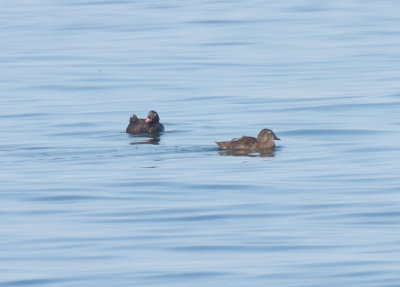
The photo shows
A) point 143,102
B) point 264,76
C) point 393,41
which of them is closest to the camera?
point 143,102

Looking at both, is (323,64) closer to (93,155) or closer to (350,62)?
(350,62)

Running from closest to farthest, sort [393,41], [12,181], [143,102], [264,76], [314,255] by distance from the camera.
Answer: [314,255] → [12,181] → [143,102] → [264,76] → [393,41]

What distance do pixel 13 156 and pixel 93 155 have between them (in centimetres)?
136

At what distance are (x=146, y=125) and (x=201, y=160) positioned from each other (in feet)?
10.9

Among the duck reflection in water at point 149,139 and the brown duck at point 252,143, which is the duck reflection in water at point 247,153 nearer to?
the brown duck at point 252,143

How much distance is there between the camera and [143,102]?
30.6 meters

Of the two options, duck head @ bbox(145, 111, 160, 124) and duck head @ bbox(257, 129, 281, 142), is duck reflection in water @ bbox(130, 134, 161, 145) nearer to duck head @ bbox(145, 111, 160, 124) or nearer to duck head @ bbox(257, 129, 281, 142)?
duck head @ bbox(145, 111, 160, 124)

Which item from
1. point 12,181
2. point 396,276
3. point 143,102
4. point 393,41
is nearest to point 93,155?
point 12,181

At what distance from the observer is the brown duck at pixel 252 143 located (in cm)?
2303

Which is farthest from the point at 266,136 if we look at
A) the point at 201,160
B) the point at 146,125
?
the point at 146,125

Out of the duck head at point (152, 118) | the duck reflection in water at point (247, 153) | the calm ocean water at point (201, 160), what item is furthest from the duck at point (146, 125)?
the duck reflection in water at point (247, 153)

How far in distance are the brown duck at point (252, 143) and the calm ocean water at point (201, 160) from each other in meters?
0.21

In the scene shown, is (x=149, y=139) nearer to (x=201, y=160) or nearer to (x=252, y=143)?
(x=252, y=143)

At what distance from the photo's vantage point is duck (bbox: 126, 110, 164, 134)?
25422 mm
